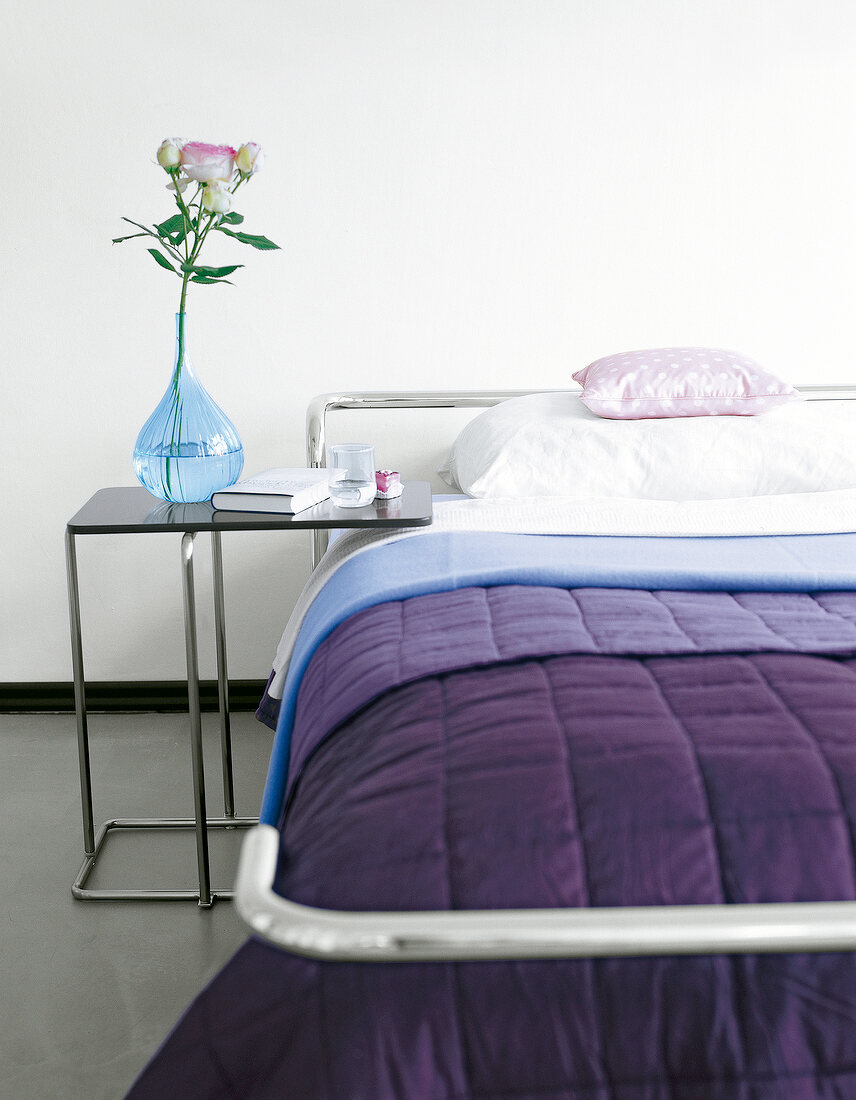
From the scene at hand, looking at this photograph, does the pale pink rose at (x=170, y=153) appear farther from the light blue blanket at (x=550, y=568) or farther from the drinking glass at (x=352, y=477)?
the light blue blanket at (x=550, y=568)

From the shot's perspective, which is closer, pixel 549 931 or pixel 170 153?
pixel 549 931

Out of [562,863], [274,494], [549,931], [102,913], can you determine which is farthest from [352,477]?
[549,931]

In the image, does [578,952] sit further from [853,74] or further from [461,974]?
[853,74]

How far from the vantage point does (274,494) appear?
164 centimetres

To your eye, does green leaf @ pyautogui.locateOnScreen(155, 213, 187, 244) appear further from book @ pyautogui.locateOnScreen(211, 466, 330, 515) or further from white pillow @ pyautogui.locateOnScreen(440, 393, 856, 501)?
white pillow @ pyautogui.locateOnScreen(440, 393, 856, 501)

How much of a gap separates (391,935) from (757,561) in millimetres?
924

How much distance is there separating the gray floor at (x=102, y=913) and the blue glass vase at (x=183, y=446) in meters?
0.66

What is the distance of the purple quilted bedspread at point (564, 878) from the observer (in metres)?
0.73

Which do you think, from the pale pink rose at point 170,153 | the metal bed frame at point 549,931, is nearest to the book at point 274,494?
the pale pink rose at point 170,153

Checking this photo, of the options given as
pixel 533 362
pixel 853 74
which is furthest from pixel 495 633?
pixel 853 74

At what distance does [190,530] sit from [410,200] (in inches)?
40.6

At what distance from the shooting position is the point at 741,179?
7.28ft

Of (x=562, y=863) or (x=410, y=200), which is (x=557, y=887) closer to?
(x=562, y=863)

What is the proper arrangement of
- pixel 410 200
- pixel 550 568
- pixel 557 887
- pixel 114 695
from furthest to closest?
pixel 114 695 → pixel 410 200 → pixel 550 568 → pixel 557 887
